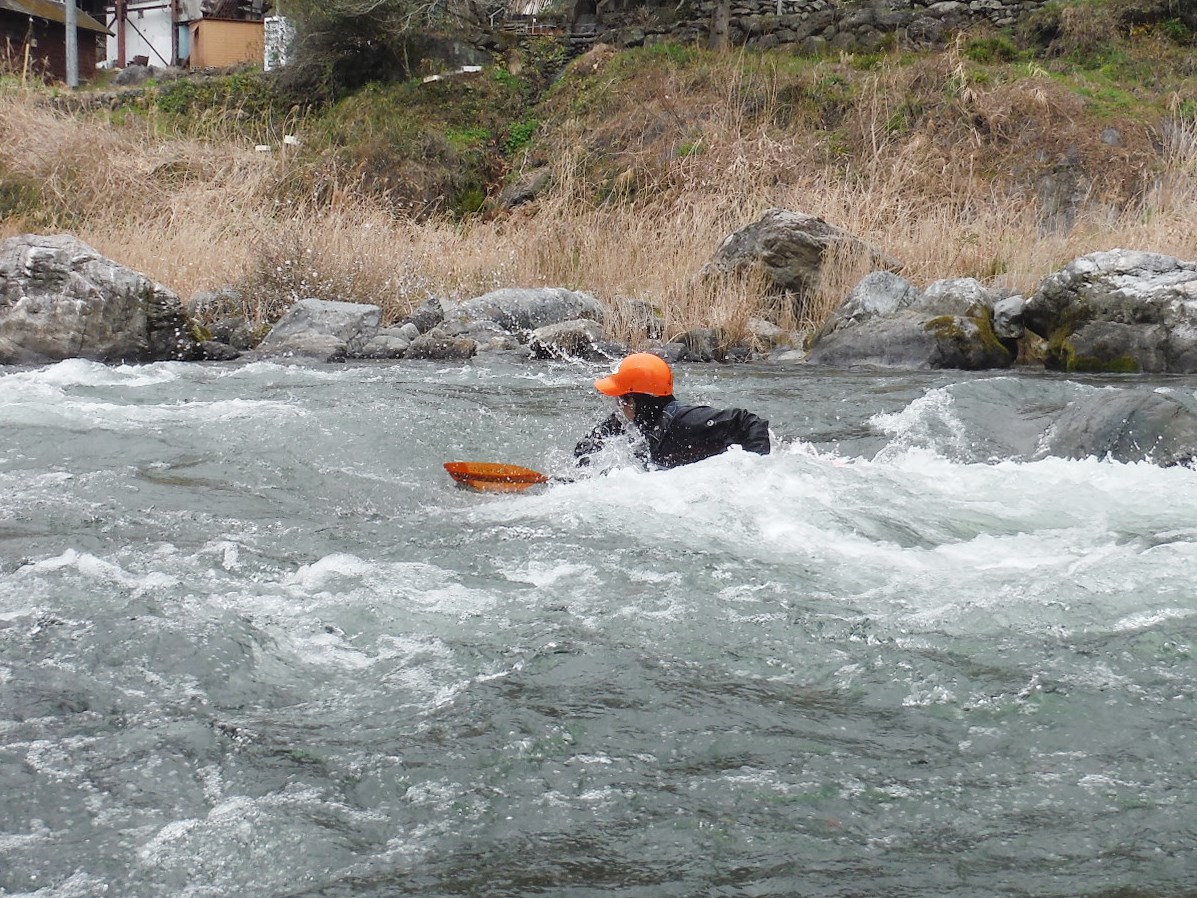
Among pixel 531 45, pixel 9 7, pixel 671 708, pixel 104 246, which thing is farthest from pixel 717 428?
pixel 9 7

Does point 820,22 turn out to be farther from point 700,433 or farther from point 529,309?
point 700,433

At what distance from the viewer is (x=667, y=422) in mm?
6098

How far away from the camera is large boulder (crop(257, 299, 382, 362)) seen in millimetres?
11273

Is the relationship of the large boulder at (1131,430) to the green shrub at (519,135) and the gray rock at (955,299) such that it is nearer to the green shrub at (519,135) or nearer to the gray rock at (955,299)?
the gray rock at (955,299)

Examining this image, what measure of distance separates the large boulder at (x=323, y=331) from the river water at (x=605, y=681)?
16.4 ft

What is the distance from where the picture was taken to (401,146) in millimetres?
22047

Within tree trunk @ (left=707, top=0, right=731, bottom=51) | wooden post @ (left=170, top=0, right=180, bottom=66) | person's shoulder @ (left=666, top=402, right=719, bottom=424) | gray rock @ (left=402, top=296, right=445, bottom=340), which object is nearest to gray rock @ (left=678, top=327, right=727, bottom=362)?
gray rock @ (left=402, top=296, right=445, bottom=340)

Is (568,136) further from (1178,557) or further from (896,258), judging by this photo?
(1178,557)

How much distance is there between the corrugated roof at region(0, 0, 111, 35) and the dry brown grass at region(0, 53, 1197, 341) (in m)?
15.3

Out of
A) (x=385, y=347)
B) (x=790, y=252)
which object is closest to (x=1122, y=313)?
(x=790, y=252)

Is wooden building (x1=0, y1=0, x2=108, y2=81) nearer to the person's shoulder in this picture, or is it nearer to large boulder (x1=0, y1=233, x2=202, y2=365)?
large boulder (x1=0, y1=233, x2=202, y2=365)

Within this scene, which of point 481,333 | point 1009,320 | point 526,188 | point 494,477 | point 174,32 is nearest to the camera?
point 494,477

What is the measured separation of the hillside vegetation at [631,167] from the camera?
1291 centimetres

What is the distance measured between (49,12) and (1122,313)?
32520 mm
